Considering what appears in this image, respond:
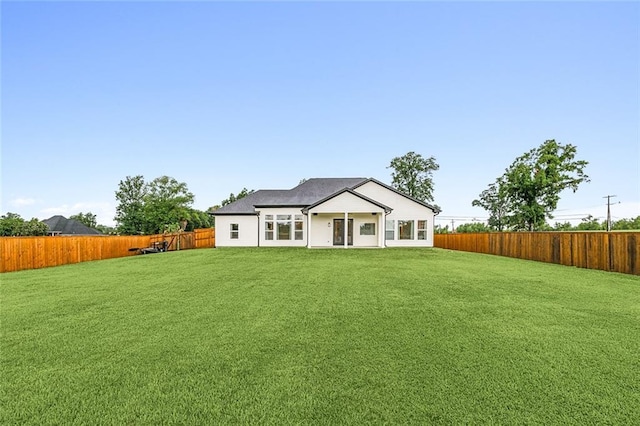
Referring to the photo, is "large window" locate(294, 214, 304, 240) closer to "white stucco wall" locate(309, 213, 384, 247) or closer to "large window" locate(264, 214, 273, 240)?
"white stucco wall" locate(309, 213, 384, 247)

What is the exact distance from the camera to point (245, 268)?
1137cm

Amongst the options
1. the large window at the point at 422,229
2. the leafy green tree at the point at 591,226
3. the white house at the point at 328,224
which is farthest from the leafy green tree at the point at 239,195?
the leafy green tree at the point at 591,226

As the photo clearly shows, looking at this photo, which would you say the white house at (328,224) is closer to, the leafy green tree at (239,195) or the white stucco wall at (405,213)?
the white stucco wall at (405,213)

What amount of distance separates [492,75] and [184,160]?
24746 millimetres

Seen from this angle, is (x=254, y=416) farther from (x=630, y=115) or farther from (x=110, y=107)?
(x=630, y=115)

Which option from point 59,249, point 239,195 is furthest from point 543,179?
point 239,195

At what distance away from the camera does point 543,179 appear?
2911 cm

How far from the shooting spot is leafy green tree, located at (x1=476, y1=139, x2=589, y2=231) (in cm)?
2973

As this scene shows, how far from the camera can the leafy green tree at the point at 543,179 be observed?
97.6 feet

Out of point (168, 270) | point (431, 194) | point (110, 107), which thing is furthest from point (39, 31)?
point (431, 194)

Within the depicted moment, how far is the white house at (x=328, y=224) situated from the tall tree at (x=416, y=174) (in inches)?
695

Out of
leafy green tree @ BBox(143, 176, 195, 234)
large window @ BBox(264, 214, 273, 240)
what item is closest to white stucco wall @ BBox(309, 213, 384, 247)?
large window @ BBox(264, 214, 273, 240)

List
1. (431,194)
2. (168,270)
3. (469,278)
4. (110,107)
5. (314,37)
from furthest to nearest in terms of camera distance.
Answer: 1. (431,194)
2. (110,107)
3. (314,37)
4. (168,270)
5. (469,278)

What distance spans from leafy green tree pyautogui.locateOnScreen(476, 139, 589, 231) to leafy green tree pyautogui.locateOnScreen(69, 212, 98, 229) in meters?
75.5
